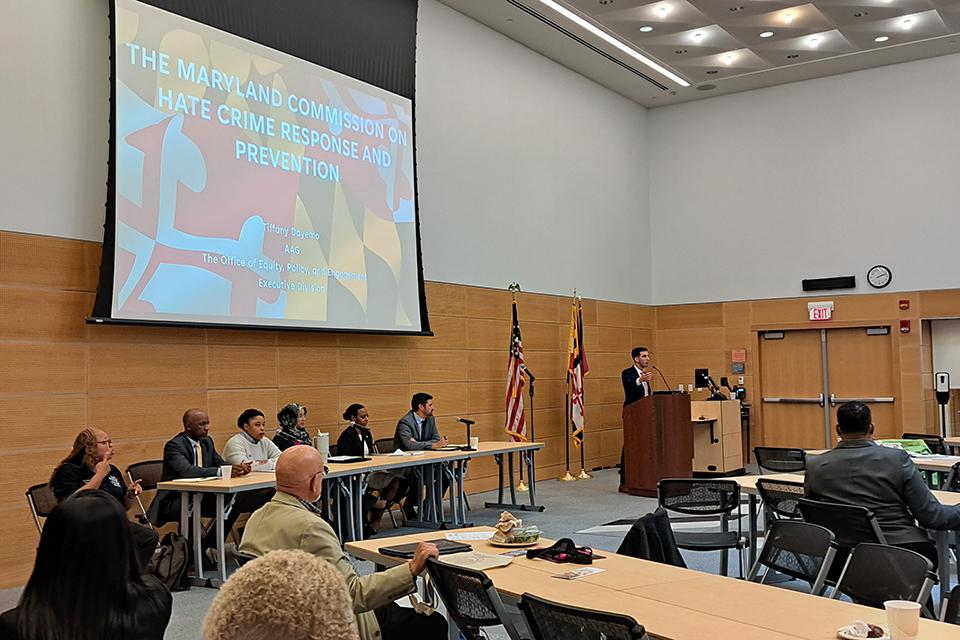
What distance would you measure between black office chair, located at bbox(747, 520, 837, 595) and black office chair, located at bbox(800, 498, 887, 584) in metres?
0.45

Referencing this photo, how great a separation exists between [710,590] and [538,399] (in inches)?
338

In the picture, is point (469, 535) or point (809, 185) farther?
point (809, 185)

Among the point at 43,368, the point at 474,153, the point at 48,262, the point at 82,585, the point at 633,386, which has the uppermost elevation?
the point at 474,153

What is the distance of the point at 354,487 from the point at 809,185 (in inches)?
351

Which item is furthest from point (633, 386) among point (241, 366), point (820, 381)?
point (241, 366)

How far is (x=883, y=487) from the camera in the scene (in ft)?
14.9

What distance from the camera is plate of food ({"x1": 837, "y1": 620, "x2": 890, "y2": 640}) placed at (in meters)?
2.44

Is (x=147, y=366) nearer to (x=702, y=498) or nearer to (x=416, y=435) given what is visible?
(x=416, y=435)

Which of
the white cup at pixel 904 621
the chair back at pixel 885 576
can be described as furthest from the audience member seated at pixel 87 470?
the white cup at pixel 904 621

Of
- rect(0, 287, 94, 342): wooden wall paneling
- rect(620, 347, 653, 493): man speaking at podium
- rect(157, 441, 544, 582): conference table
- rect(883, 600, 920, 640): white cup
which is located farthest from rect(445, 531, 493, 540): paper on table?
rect(620, 347, 653, 493): man speaking at podium

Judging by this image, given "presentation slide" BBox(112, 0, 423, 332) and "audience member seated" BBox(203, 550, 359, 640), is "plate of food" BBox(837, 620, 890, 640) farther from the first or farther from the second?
"presentation slide" BBox(112, 0, 423, 332)

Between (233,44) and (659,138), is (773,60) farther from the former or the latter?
(233,44)

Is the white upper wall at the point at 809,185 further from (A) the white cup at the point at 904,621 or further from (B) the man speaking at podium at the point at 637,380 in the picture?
(A) the white cup at the point at 904,621

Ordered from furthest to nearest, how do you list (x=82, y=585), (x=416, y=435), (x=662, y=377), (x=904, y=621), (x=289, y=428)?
(x=662, y=377), (x=416, y=435), (x=289, y=428), (x=904, y=621), (x=82, y=585)
